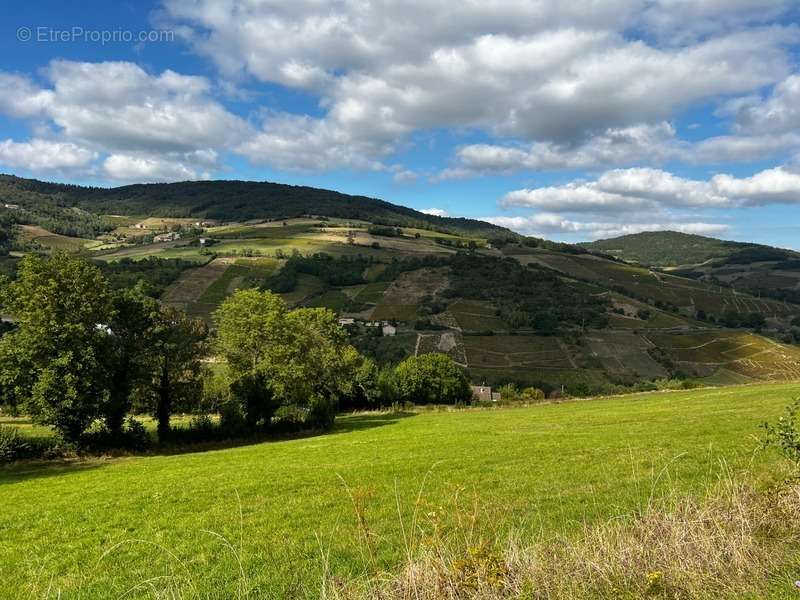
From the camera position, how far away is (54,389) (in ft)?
109

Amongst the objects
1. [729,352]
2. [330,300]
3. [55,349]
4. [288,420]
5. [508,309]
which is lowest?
[729,352]

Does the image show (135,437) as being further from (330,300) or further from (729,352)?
(729,352)

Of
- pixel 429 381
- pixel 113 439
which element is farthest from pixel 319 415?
pixel 429 381

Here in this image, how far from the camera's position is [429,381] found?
82.0 m

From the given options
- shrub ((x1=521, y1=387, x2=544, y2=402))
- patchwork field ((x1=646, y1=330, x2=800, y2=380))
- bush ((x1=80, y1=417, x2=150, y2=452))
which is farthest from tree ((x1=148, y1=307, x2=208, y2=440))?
patchwork field ((x1=646, y1=330, x2=800, y2=380))

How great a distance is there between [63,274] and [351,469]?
92.9 ft

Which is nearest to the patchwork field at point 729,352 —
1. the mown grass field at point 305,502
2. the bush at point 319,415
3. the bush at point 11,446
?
the bush at point 319,415

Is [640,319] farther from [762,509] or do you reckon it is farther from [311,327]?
[762,509]

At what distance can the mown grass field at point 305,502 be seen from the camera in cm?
914

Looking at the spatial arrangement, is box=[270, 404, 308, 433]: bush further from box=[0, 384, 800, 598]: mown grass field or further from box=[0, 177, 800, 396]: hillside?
box=[0, 177, 800, 396]: hillside

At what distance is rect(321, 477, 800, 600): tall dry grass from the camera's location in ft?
18.1

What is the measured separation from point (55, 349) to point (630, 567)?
38253 millimetres

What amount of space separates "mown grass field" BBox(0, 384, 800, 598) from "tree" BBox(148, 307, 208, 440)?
1418 centimetres

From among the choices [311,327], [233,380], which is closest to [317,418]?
[233,380]
